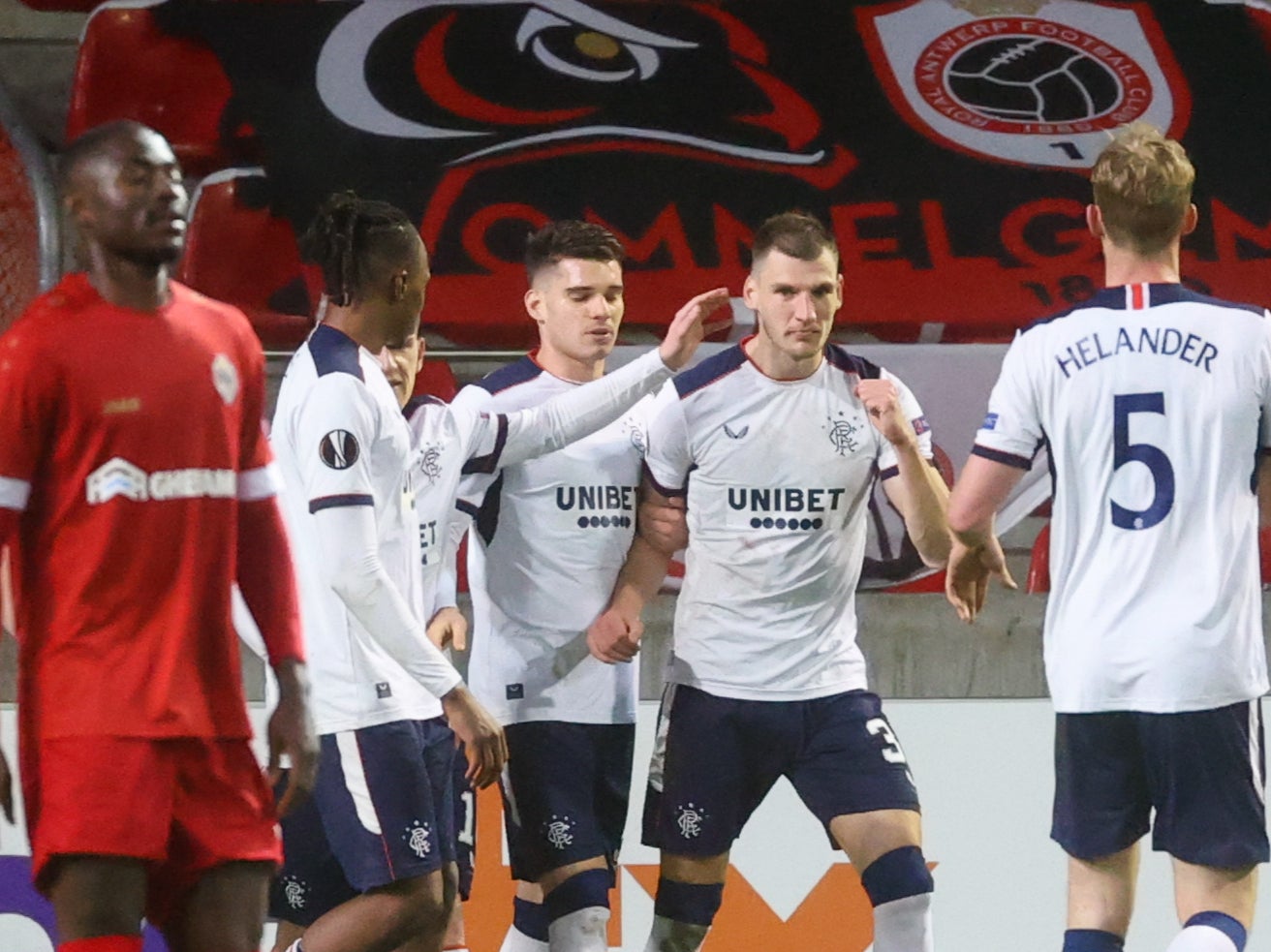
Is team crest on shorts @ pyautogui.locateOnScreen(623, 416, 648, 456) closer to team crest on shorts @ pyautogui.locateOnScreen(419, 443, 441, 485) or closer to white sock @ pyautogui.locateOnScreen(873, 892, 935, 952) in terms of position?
team crest on shorts @ pyautogui.locateOnScreen(419, 443, 441, 485)

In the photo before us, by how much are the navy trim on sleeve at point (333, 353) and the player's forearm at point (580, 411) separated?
75cm

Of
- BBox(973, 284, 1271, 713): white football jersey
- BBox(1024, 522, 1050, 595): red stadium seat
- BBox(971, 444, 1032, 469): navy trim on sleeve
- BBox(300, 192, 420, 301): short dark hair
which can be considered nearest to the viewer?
BBox(973, 284, 1271, 713): white football jersey

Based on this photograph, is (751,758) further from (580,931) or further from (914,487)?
(914,487)

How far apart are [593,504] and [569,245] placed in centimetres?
62

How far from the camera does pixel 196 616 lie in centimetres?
246

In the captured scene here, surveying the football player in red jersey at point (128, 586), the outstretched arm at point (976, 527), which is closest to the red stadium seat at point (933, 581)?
the outstretched arm at point (976, 527)

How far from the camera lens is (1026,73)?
6.14 metres

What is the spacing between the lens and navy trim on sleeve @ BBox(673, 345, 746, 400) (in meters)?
4.25

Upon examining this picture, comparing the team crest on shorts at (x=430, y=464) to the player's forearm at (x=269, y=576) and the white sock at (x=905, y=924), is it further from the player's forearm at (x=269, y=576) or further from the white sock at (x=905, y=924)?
the player's forearm at (x=269, y=576)

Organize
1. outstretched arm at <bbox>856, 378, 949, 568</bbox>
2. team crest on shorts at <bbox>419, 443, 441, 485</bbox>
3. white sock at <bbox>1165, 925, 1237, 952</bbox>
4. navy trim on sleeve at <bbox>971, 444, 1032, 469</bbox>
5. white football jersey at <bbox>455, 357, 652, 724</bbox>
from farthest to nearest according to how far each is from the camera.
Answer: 1. white football jersey at <bbox>455, 357, 652, 724</bbox>
2. team crest on shorts at <bbox>419, 443, 441, 485</bbox>
3. outstretched arm at <bbox>856, 378, 949, 568</bbox>
4. navy trim on sleeve at <bbox>971, 444, 1032, 469</bbox>
5. white sock at <bbox>1165, 925, 1237, 952</bbox>

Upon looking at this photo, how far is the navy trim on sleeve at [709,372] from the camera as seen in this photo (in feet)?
14.0

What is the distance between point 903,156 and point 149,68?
235 cm

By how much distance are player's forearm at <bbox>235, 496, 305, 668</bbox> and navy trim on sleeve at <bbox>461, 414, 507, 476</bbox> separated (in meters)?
1.67

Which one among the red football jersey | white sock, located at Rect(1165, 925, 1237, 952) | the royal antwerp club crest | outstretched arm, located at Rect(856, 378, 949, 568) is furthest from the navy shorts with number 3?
the royal antwerp club crest
